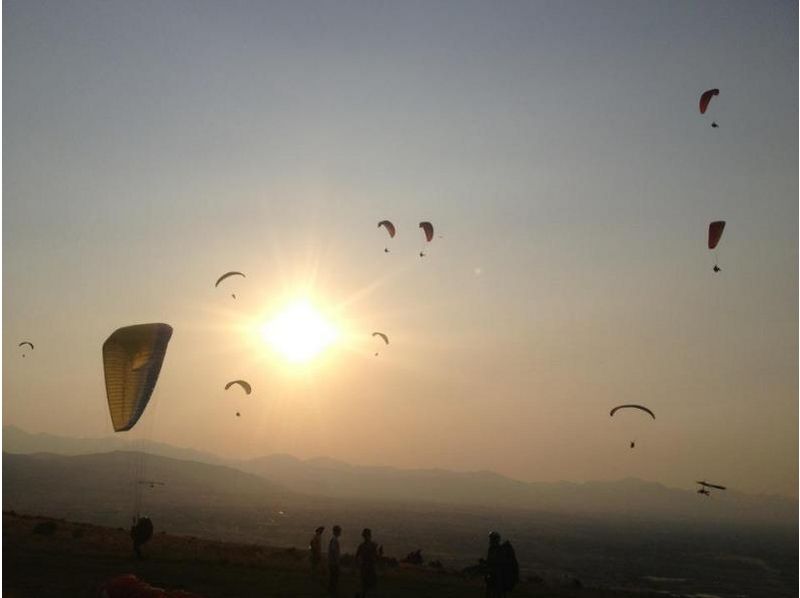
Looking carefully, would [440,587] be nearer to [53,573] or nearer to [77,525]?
[53,573]

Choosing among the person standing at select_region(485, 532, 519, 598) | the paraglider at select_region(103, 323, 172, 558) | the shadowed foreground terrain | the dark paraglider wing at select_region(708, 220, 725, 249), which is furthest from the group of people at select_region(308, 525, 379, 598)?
the dark paraglider wing at select_region(708, 220, 725, 249)

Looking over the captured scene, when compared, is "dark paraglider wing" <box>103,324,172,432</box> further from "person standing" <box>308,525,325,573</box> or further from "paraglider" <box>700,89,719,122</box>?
"paraglider" <box>700,89,719,122</box>

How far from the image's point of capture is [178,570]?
2420cm

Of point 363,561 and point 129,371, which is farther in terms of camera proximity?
point 129,371

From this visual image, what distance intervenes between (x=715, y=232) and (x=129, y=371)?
2190cm

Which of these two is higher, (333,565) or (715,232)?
(715,232)

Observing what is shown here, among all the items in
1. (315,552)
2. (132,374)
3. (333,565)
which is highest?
(132,374)

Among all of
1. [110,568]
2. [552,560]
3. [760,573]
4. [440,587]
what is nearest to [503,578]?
[440,587]

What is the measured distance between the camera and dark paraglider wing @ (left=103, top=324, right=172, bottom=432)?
82.5 ft

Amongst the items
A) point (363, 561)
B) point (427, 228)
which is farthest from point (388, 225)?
point (363, 561)

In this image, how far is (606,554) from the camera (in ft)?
528

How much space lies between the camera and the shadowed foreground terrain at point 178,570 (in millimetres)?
21094

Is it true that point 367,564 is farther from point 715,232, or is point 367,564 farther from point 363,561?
point 715,232

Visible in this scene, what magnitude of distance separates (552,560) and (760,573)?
36.5 meters
